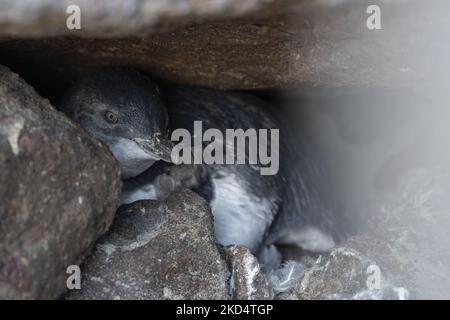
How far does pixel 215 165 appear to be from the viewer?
2264 millimetres

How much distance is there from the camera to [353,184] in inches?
120

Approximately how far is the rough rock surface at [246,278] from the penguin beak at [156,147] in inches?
15.6

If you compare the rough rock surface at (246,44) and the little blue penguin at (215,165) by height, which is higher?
the rough rock surface at (246,44)

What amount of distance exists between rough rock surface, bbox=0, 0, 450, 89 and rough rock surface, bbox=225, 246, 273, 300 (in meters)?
0.59

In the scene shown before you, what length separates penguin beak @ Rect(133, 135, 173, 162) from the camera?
76.7 inches

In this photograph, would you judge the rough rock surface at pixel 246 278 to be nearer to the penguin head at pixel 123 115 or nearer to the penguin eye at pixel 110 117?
the penguin head at pixel 123 115

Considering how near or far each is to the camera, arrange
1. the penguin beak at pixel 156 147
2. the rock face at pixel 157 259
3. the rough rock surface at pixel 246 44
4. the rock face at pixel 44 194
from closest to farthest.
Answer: the rock face at pixel 44 194, the rough rock surface at pixel 246 44, the rock face at pixel 157 259, the penguin beak at pixel 156 147

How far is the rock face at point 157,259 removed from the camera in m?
1.54

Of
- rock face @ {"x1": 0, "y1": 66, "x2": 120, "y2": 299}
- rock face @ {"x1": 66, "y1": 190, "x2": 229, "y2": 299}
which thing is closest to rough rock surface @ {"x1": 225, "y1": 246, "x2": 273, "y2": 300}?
rock face @ {"x1": 66, "y1": 190, "x2": 229, "y2": 299}

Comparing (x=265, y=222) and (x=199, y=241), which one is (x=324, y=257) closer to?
(x=199, y=241)

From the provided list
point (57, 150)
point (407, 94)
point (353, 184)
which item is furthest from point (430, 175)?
point (57, 150)

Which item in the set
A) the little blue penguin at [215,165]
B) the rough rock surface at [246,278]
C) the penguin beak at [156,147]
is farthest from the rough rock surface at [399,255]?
the penguin beak at [156,147]

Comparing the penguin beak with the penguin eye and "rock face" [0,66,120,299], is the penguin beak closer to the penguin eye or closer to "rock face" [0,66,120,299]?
the penguin eye

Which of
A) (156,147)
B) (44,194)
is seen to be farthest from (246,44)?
(44,194)
